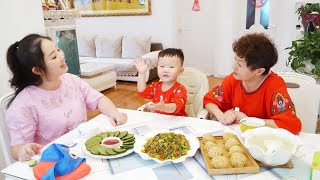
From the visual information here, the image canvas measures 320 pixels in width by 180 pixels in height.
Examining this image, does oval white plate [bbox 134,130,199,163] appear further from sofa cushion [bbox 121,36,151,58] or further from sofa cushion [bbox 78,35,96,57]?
sofa cushion [bbox 78,35,96,57]

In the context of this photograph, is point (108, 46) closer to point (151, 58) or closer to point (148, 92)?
point (151, 58)

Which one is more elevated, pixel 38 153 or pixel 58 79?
pixel 58 79

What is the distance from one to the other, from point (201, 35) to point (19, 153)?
4.92 metres

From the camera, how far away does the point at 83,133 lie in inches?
56.2

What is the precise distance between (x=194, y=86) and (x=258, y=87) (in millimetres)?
632

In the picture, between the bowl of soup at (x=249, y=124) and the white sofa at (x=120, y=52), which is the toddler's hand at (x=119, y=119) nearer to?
the bowl of soup at (x=249, y=124)

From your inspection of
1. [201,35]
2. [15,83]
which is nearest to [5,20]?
[15,83]

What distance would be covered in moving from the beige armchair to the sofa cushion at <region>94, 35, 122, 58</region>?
12.9 feet

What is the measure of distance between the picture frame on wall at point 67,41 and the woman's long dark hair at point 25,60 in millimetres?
1528

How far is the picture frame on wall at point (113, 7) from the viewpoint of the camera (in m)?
5.74

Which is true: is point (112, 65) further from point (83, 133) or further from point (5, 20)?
point (83, 133)

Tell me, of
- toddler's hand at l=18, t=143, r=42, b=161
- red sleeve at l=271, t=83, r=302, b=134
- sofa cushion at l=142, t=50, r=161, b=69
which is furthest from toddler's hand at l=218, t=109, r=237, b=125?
sofa cushion at l=142, t=50, r=161, b=69

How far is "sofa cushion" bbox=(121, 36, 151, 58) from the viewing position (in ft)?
18.1

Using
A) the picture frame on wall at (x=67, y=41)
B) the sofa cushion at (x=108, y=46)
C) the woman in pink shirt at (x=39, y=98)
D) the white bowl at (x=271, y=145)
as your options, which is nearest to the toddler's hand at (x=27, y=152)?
the woman in pink shirt at (x=39, y=98)
